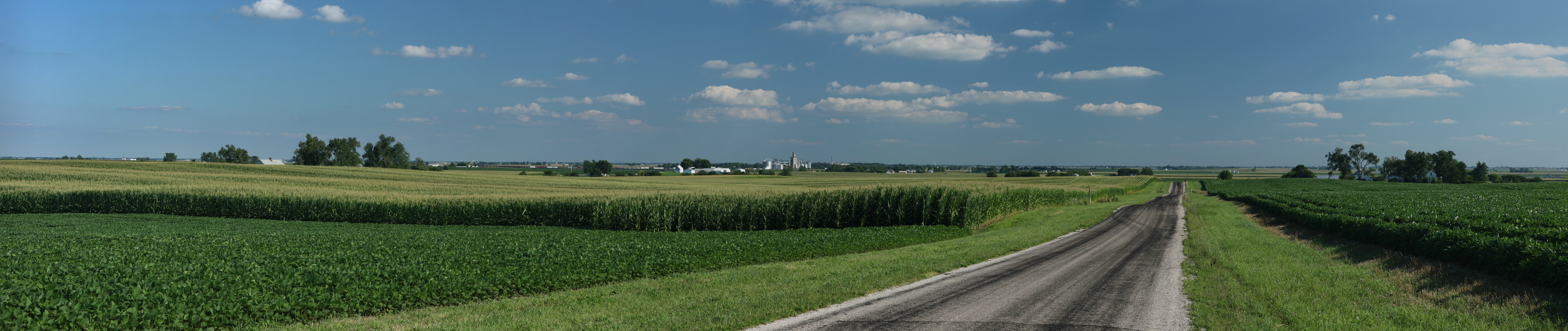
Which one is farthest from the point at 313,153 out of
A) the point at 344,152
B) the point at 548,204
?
the point at 548,204

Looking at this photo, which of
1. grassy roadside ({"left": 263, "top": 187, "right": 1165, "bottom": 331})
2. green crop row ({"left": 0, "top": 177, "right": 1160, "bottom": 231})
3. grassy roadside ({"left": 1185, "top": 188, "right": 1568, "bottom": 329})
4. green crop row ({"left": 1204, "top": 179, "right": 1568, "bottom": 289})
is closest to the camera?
grassy roadside ({"left": 1185, "top": 188, "right": 1568, "bottom": 329})

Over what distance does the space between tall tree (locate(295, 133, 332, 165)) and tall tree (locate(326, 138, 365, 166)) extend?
2.38 feet

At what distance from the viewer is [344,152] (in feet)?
363

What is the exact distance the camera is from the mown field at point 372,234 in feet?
26.4

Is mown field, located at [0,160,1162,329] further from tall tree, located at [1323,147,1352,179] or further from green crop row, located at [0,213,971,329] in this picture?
tall tree, located at [1323,147,1352,179]

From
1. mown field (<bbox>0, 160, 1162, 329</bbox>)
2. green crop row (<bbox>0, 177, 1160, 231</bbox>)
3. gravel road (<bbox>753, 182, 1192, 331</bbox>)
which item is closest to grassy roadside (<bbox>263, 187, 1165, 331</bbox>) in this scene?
gravel road (<bbox>753, 182, 1192, 331</bbox>)

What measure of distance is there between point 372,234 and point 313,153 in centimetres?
11228

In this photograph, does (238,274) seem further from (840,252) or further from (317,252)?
(840,252)

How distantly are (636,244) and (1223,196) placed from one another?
6014 centimetres

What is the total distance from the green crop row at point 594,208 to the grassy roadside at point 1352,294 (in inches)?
546

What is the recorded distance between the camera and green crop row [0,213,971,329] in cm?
734

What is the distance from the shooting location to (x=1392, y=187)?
57469mm

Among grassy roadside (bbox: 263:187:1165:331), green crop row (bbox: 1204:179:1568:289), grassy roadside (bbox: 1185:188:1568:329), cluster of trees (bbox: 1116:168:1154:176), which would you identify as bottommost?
grassy roadside (bbox: 263:187:1165:331)

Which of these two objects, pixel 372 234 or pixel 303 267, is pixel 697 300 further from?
pixel 372 234
